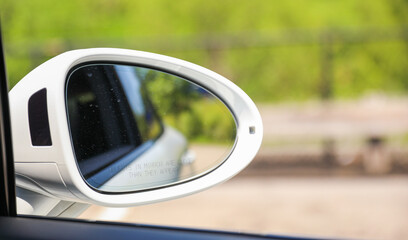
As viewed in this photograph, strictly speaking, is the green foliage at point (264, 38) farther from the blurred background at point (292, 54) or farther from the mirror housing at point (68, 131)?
the mirror housing at point (68, 131)

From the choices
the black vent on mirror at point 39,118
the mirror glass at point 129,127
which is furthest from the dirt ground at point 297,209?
the black vent on mirror at point 39,118

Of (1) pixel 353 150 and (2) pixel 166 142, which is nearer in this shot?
(2) pixel 166 142

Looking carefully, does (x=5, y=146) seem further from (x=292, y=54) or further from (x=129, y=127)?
(x=292, y=54)

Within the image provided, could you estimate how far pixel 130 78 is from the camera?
4.85 feet

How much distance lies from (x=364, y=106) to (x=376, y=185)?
189cm

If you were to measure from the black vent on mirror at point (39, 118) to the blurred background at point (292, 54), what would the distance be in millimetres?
5180

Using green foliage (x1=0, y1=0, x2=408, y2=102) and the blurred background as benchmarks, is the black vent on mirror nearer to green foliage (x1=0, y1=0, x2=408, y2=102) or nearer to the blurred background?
the blurred background

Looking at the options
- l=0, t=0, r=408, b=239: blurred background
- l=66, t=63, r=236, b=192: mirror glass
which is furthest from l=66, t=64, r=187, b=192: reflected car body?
l=0, t=0, r=408, b=239: blurred background

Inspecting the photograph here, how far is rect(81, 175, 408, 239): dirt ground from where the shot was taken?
183 inches

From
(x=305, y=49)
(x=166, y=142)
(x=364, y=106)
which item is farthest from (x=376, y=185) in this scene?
(x=166, y=142)

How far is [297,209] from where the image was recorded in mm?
5188

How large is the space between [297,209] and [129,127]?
13.3ft

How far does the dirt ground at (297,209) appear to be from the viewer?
4.66 metres

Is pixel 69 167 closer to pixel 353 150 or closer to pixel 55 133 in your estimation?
pixel 55 133
